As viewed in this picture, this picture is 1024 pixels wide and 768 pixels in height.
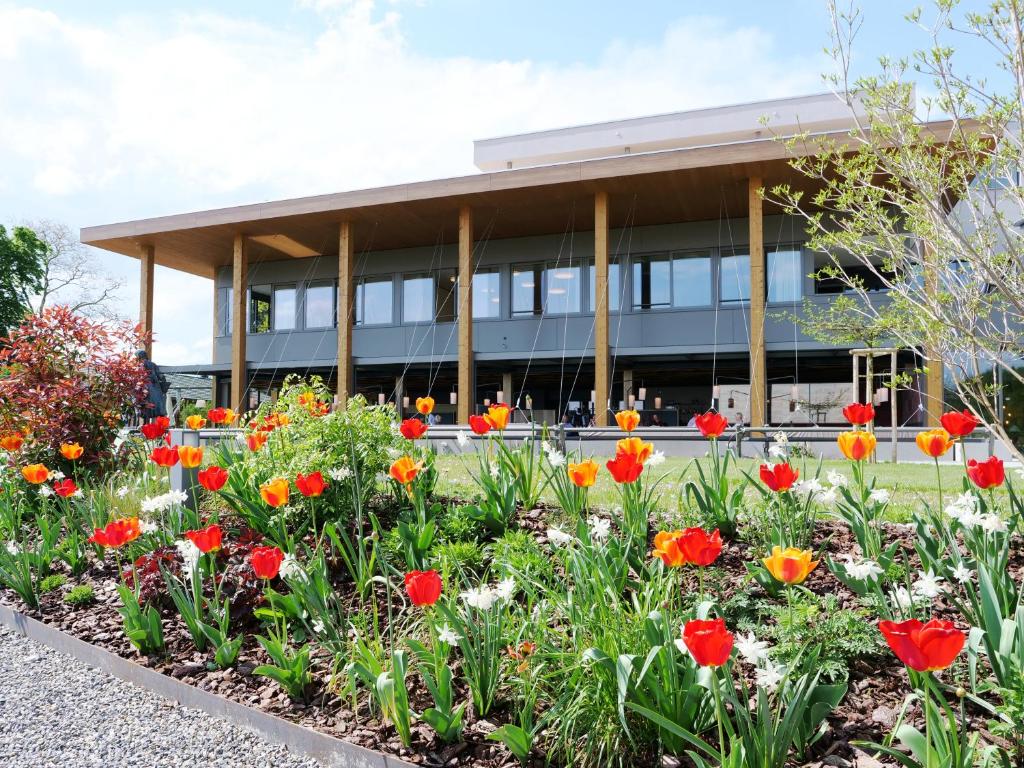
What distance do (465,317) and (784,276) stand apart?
8.72 meters

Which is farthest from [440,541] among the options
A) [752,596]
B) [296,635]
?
[752,596]

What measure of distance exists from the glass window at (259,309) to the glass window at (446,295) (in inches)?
268

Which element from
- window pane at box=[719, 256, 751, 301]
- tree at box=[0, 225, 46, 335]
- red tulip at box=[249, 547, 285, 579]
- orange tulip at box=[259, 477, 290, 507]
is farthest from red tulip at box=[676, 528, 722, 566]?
tree at box=[0, 225, 46, 335]

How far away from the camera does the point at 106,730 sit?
3.32 meters

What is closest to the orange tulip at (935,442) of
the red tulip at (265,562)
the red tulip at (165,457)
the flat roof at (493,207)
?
the red tulip at (265,562)

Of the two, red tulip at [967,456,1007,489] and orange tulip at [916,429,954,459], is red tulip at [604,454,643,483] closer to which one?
orange tulip at [916,429,954,459]

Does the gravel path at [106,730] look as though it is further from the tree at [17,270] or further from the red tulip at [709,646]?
the tree at [17,270]

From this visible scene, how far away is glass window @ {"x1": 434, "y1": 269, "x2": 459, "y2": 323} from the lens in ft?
76.9

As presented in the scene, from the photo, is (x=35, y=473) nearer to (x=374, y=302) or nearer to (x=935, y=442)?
(x=935, y=442)

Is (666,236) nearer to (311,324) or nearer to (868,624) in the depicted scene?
(311,324)

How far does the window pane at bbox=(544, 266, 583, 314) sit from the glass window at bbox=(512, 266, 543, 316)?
33 cm

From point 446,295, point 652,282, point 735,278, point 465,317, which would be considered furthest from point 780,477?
point 446,295

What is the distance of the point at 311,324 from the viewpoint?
25.1 meters

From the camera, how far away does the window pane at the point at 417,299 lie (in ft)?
77.8
